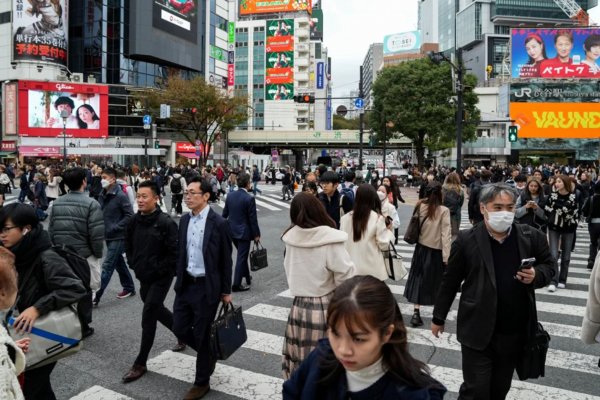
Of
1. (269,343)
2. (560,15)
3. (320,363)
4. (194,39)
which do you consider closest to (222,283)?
(269,343)

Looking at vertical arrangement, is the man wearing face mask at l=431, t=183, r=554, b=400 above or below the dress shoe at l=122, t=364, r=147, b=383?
above

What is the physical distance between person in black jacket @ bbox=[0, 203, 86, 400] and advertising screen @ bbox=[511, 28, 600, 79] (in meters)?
55.8

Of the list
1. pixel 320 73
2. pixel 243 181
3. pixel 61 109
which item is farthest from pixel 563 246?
pixel 320 73

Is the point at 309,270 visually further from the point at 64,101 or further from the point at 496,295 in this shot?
the point at 64,101

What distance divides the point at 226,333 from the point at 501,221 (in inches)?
88.2

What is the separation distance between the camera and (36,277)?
10.5 ft

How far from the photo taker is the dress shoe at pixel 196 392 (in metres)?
4.18

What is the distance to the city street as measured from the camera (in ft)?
14.5

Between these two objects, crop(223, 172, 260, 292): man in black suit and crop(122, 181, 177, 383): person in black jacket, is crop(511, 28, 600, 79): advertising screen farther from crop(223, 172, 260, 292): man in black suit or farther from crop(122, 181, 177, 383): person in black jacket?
crop(122, 181, 177, 383): person in black jacket

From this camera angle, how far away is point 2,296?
254 centimetres

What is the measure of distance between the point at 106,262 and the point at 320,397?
5912 millimetres

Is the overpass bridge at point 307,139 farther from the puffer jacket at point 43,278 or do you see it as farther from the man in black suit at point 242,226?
the puffer jacket at point 43,278

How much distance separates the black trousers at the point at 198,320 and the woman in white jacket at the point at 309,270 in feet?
2.84

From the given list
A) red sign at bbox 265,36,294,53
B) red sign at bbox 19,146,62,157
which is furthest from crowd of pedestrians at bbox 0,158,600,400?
red sign at bbox 265,36,294,53
